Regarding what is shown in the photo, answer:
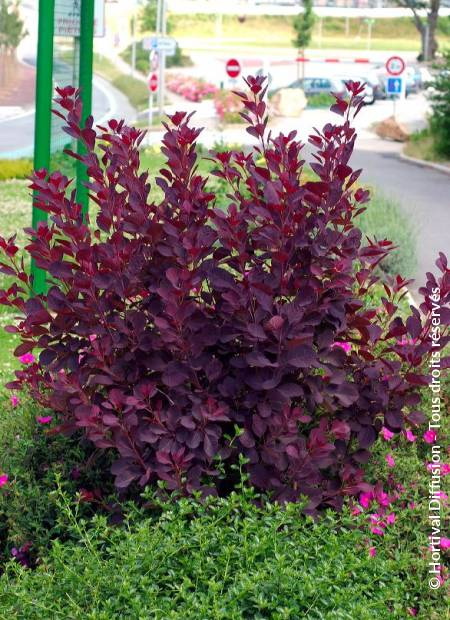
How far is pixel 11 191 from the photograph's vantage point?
17.8 m

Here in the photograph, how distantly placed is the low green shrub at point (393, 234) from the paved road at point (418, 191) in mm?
261

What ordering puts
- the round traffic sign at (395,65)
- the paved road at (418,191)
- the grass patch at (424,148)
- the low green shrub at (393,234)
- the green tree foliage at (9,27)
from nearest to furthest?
the low green shrub at (393,234) < the paved road at (418,191) < the grass patch at (424,148) < the round traffic sign at (395,65) < the green tree foliage at (9,27)

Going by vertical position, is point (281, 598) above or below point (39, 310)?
below

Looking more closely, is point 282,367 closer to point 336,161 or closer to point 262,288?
point 262,288

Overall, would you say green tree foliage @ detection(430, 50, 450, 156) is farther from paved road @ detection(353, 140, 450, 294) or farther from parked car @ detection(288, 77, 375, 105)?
parked car @ detection(288, 77, 375, 105)

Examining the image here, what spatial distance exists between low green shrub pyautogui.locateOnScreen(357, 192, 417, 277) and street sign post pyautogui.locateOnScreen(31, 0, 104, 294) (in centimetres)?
279

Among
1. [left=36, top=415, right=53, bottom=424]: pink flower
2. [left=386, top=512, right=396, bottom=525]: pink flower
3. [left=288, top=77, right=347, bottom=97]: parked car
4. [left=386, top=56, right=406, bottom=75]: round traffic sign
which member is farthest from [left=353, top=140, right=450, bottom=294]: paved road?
[left=288, top=77, right=347, bottom=97]: parked car

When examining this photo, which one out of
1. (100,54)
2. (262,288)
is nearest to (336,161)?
(262,288)

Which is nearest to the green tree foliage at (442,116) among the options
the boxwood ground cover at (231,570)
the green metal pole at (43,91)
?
the green metal pole at (43,91)

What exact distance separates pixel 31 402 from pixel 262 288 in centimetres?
154

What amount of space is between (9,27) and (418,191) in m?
23.6

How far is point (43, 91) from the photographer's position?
322 inches

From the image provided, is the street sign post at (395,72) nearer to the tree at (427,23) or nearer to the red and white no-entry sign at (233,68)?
the red and white no-entry sign at (233,68)

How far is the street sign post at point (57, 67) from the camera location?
26.6 ft
